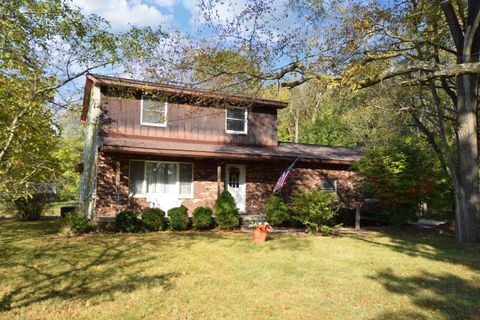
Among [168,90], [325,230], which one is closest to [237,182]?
[325,230]

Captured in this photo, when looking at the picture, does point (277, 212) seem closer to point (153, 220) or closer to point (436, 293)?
point (153, 220)

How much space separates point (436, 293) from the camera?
6398mm

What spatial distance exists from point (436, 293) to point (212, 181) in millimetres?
10465

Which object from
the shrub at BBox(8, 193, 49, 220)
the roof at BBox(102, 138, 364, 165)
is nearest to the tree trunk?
the roof at BBox(102, 138, 364, 165)

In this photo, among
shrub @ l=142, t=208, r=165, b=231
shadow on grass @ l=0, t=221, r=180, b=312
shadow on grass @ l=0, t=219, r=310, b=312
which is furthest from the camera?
shrub @ l=142, t=208, r=165, b=231

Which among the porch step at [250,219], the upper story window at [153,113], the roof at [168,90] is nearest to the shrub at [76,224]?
the roof at [168,90]

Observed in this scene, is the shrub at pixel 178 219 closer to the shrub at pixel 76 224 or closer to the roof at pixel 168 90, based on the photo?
the shrub at pixel 76 224

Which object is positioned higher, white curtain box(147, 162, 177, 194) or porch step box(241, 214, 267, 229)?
white curtain box(147, 162, 177, 194)

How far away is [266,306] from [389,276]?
3.37 meters

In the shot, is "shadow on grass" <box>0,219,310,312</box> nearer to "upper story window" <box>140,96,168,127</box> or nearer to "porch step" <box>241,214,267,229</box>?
"porch step" <box>241,214,267,229</box>

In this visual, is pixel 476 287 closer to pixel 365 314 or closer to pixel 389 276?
pixel 389 276

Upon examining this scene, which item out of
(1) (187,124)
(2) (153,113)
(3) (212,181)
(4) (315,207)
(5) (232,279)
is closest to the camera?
(5) (232,279)

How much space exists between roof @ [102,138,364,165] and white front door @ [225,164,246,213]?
3.20 ft

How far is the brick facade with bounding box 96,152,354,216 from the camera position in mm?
13883
